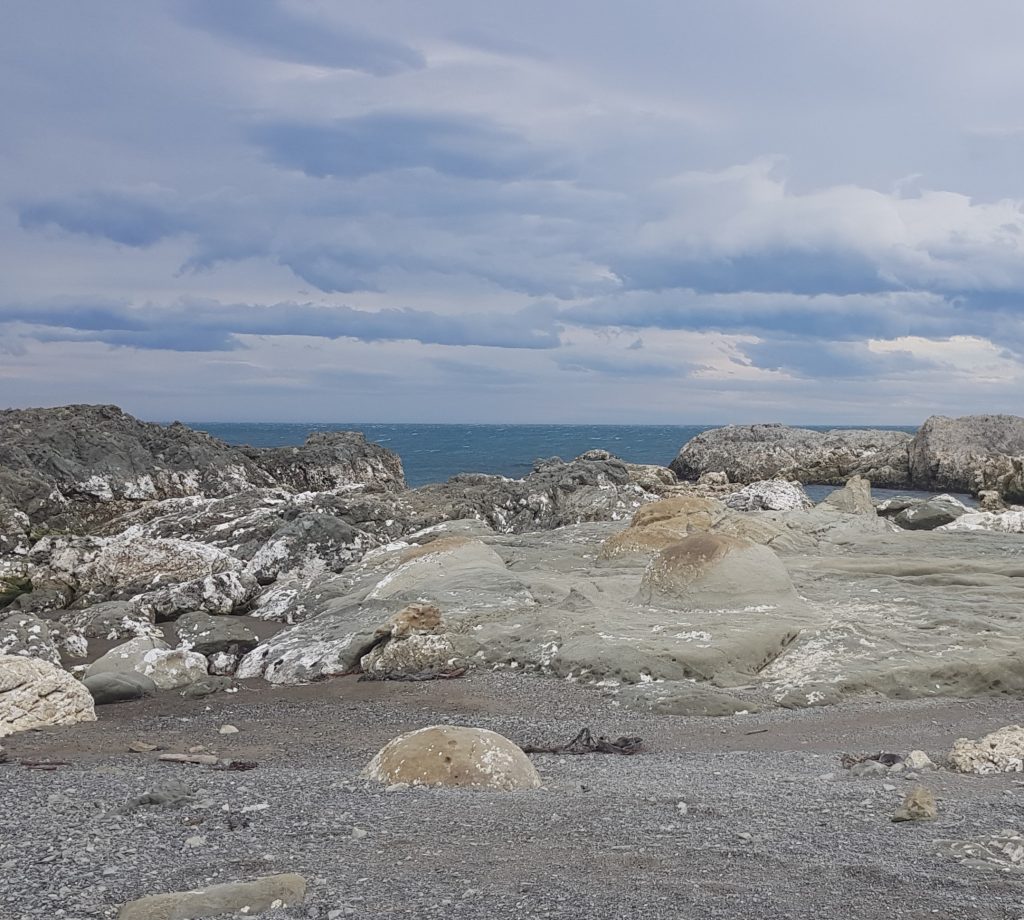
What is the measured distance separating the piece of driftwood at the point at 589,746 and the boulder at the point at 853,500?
13.2 m

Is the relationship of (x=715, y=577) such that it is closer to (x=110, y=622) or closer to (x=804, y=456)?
(x=110, y=622)

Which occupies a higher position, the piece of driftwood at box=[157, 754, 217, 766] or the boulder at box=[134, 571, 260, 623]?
the piece of driftwood at box=[157, 754, 217, 766]

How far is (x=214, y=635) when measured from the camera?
45.9 ft

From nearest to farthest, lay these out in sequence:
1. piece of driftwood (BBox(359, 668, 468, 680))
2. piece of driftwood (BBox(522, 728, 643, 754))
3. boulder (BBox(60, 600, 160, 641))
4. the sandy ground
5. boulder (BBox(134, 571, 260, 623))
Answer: the sandy ground < piece of driftwood (BBox(522, 728, 643, 754)) < piece of driftwood (BBox(359, 668, 468, 680)) < boulder (BBox(60, 600, 160, 641)) < boulder (BBox(134, 571, 260, 623))

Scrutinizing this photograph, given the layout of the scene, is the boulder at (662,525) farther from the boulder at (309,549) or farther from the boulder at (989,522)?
the boulder at (989,522)

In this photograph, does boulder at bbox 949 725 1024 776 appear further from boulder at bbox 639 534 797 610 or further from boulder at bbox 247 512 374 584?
boulder at bbox 247 512 374 584

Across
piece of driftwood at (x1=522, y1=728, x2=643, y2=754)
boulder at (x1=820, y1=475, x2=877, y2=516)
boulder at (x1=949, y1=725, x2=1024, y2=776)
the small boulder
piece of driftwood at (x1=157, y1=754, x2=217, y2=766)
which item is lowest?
piece of driftwood at (x1=157, y1=754, x2=217, y2=766)

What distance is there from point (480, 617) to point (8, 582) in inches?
406

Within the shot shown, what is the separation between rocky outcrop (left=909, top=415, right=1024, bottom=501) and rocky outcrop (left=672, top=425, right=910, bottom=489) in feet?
4.28

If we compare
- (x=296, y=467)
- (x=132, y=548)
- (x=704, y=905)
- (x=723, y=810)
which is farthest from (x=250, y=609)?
(x=296, y=467)

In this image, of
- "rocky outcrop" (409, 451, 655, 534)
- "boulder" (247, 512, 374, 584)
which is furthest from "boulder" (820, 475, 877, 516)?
Result: "boulder" (247, 512, 374, 584)

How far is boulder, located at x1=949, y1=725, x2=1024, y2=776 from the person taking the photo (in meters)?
6.88

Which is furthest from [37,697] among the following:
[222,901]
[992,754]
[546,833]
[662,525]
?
[662,525]

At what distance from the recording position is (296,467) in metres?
32.5
